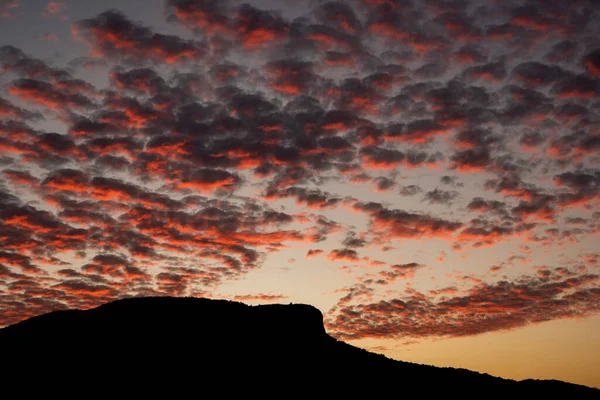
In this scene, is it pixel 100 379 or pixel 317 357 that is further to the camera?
pixel 317 357

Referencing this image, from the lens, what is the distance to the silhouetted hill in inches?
1726

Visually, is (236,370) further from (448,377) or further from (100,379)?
(448,377)

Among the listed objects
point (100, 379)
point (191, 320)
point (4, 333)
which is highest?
point (191, 320)

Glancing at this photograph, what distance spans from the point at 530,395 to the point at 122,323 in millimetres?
47801

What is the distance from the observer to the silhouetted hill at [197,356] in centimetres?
4384

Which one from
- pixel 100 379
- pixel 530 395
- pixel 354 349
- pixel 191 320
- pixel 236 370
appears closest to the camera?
pixel 100 379

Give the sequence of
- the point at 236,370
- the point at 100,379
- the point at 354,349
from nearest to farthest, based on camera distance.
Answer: the point at 100,379, the point at 236,370, the point at 354,349

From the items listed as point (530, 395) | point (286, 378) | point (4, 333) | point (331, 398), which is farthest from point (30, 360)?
point (530, 395)

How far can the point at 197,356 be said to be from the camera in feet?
158

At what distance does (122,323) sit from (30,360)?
8178 mm

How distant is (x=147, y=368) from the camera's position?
45.3 meters

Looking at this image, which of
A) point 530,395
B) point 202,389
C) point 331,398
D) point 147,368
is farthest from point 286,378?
point 530,395

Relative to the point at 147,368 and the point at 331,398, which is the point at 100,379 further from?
the point at 331,398

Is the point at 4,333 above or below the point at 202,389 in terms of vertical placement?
above
